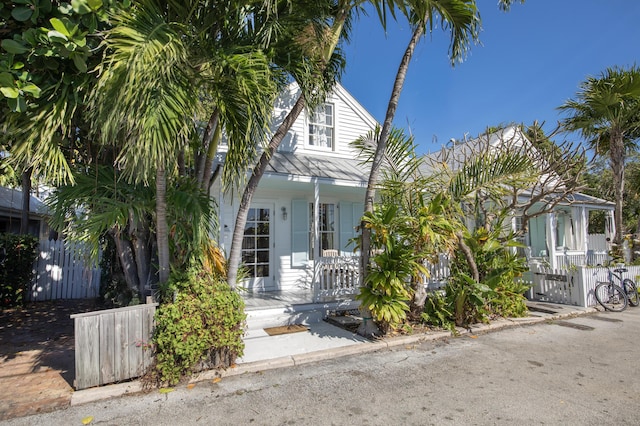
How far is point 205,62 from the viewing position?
417cm

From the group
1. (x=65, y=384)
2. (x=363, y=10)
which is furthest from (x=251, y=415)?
(x=363, y=10)

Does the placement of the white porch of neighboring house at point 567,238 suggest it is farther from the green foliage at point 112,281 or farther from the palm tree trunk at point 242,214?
the green foliage at point 112,281

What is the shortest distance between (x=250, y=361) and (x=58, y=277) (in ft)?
28.0

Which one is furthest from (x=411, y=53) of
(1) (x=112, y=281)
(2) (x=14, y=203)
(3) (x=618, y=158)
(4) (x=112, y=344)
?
(2) (x=14, y=203)

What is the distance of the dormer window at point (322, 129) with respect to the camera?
10.7m

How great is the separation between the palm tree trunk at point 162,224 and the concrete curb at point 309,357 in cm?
135

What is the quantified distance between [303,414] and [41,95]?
4389 mm

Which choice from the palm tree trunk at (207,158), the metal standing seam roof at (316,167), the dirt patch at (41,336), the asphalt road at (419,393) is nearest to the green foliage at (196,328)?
the asphalt road at (419,393)

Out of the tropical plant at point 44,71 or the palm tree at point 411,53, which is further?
the palm tree at point 411,53

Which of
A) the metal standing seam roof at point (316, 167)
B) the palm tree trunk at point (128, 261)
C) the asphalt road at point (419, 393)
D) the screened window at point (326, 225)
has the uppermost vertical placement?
the metal standing seam roof at point (316, 167)

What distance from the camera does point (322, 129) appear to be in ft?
35.9

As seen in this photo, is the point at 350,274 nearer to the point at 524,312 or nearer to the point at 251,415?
the point at 524,312

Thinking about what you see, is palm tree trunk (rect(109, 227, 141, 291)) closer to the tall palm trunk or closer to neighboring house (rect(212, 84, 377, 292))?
neighboring house (rect(212, 84, 377, 292))

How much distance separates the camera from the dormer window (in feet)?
35.2
